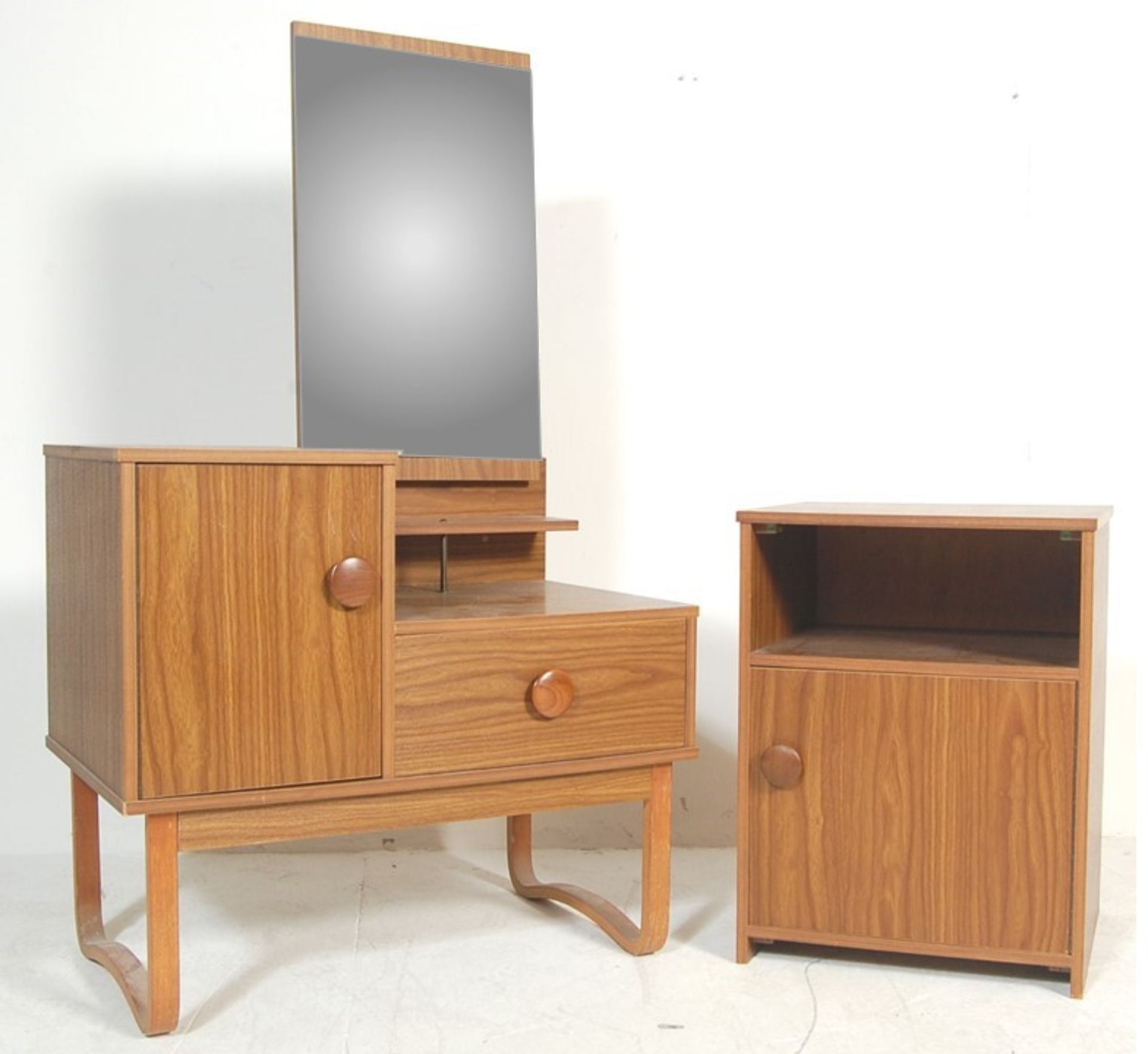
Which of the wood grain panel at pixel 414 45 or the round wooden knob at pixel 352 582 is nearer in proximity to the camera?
the round wooden knob at pixel 352 582

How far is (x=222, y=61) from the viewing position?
2.37 meters

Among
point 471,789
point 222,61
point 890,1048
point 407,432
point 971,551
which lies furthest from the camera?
point 222,61

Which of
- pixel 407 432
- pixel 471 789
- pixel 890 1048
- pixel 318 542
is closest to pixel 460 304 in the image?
pixel 407 432

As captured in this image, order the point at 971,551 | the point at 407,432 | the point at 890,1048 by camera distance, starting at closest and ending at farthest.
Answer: the point at 890,1048 → the point at 407,432 → the point at 971,551

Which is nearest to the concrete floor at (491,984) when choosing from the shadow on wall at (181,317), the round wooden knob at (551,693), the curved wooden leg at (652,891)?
the curved wooden leg at (652,891)

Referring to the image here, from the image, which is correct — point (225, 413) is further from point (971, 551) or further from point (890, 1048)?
point (890, 1048)

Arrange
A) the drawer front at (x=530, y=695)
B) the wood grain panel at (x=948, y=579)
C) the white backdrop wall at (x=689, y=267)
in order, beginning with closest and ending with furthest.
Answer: the drawer front at (x=530, y=695) → the wood grain panel at (x=948, y=579) → the white backdrop wall at (x=689, y=267)

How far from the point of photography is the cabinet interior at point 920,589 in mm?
2008

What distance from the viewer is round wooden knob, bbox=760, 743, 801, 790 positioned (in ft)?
6.11

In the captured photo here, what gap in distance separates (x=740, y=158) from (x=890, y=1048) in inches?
54.9

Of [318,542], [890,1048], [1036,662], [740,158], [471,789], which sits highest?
[740,158]

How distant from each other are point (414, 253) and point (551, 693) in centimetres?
62

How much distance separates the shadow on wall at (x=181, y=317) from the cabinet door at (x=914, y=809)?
997 millimetres

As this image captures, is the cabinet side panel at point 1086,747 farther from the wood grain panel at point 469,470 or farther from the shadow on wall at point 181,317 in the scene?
the shadow on wall at point 181,317
